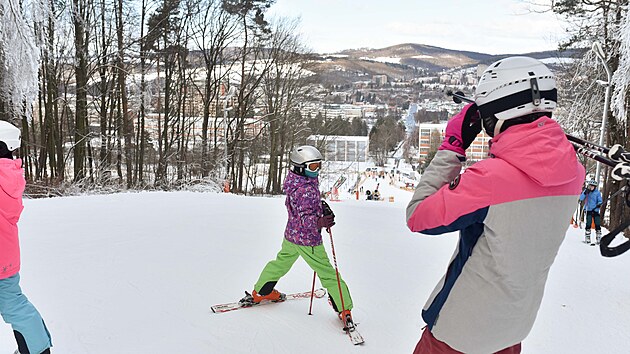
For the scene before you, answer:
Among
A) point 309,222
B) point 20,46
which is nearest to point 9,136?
point 309,222

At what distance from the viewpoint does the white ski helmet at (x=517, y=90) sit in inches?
68.9

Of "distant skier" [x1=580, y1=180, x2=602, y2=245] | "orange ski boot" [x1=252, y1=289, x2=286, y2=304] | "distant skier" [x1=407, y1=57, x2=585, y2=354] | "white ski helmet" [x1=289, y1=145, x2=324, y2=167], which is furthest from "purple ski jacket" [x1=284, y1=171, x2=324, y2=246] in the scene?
"distant skier" [x1=580, y1=180, x2=602, y2=245]

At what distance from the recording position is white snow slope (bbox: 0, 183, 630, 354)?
12.8 feet

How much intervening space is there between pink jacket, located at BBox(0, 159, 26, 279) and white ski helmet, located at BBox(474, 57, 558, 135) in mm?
2935

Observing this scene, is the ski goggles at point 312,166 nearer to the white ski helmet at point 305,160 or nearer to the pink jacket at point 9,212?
the white ski helmet at point 305,160

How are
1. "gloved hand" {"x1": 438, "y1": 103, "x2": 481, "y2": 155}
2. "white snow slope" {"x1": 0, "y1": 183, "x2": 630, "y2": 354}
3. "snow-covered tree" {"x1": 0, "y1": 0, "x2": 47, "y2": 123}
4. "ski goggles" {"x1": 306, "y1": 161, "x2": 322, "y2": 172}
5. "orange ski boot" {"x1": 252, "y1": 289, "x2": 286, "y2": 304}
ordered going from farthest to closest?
"snow-covered tree" {"x1": 0, "y1": 0, "x2": 47, "y2": 123}
"orange ski boot" {"x1": 252, "y1": 289, "x2": 286, "y2": 304}
"ski goggles" {"x1": 306, "y1": 161, "x2": 322, "y2": 172}
"white snow slope" {"x1": 0, "y1": 183, "x2": 630, "y2": 354}
"gloved hand" {"x1": 438, "y1": 103, "x2": 481, "y2": 155}

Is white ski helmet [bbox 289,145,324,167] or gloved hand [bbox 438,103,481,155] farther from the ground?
gloved hand [bbox 438,103,481,155]

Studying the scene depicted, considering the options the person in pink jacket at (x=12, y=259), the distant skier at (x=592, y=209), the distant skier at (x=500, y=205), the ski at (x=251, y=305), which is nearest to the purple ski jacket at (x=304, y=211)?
the ski at (x=251, y=305)

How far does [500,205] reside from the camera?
1.69m

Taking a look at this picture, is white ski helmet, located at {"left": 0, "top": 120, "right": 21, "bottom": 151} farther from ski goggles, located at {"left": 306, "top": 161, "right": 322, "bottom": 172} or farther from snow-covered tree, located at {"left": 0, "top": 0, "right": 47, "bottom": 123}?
snow-covered tree, located at {"left": 0, "top": 0, "right": 47, "bottom": 123}

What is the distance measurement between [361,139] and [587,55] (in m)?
59.6

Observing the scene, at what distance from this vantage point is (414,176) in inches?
2761

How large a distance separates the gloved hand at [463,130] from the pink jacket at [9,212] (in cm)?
277

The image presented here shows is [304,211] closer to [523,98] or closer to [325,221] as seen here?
[325,221]
